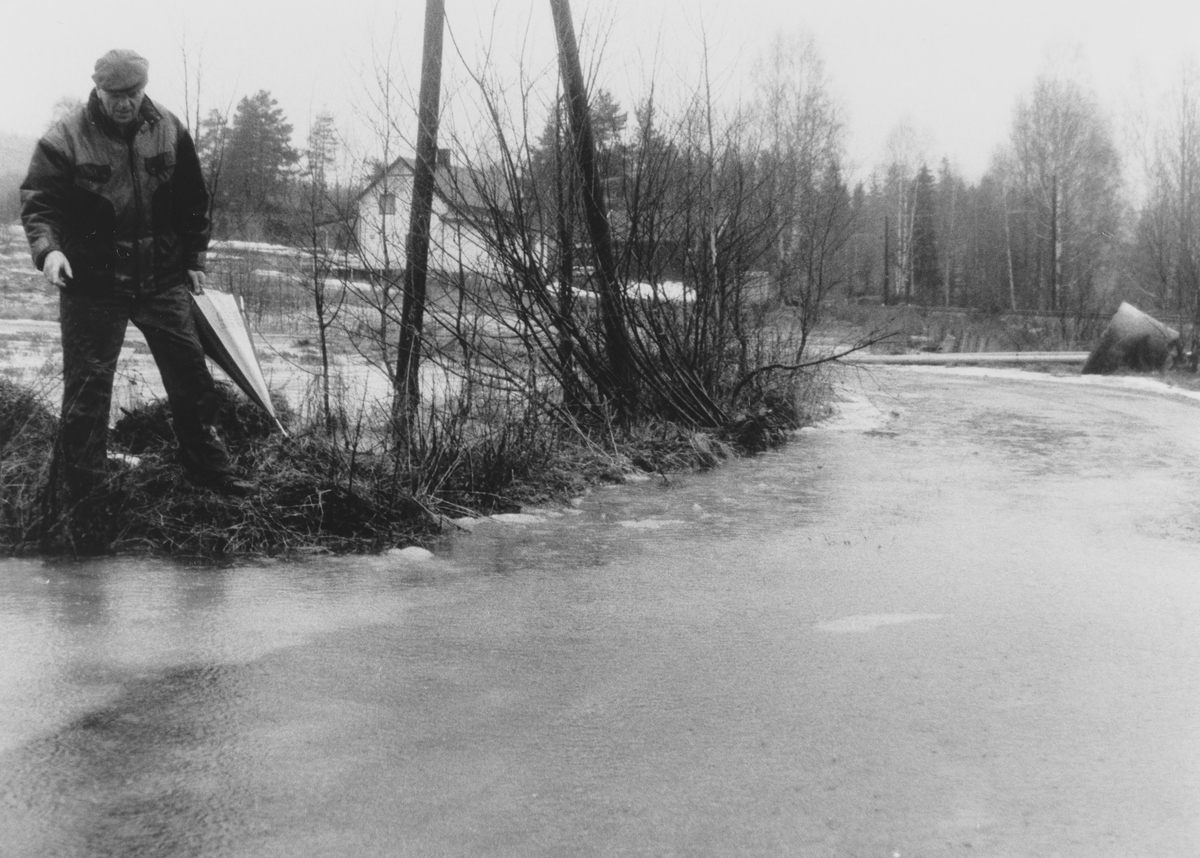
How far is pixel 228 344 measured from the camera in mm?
7066

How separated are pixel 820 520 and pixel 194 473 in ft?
12.4

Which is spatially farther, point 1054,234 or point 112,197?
point 1054,234

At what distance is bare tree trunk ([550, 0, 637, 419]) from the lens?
9750 millimetres

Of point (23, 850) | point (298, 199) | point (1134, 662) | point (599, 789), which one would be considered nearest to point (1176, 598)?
point (1134, 662)

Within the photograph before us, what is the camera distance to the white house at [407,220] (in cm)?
898

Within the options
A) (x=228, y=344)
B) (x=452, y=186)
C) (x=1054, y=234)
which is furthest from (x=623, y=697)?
(x=1054, y=234)

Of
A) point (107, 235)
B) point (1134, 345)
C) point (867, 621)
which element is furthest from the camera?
point (1134, 345)

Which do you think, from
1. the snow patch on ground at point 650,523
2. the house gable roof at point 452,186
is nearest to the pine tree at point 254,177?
the house gable roof at point 452,186

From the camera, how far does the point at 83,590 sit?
4.91 metres

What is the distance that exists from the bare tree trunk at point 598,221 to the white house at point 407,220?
1.02m

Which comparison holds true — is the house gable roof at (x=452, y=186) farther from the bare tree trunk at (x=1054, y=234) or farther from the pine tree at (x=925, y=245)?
the pine tree at (x=925, y=245)

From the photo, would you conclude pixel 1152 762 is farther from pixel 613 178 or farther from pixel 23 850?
pixel 613 178

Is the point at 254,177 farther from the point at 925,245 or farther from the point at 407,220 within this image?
the point at 925,245

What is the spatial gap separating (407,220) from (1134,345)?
16.6 metres
